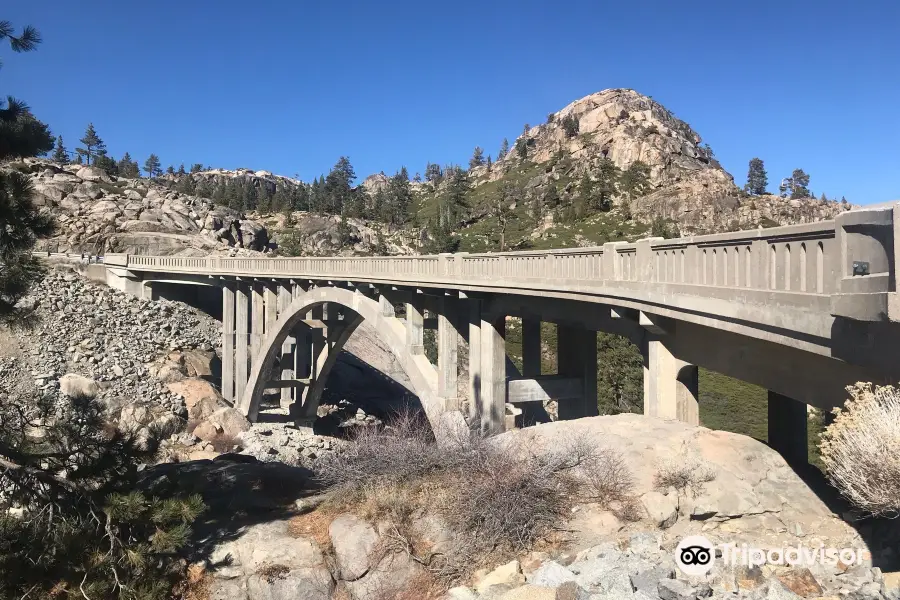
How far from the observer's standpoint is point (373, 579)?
6941 millimetres

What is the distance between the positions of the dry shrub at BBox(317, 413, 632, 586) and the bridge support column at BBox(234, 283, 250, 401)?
21.2 metres

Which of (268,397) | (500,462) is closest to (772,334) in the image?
(500,462)

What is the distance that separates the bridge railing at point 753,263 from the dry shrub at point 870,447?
2.17 feet

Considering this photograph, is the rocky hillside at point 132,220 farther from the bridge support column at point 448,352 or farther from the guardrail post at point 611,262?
the guardrail post at point 611,262

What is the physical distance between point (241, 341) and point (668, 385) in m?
24.8

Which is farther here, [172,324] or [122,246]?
[122,246]

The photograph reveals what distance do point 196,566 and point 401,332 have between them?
9.95 m

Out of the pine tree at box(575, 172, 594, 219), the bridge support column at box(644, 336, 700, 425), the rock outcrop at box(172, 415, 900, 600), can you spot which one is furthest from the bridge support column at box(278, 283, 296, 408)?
the pine tree at box(575, 172, 594, 219)

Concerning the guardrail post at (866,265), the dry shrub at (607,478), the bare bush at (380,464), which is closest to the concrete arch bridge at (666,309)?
the guardrail post at (866,265)

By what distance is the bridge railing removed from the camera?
13.3 ft

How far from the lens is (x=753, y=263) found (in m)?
5.46

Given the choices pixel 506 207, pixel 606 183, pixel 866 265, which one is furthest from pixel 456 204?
pixel 866 265

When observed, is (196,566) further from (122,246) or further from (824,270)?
(122,246)

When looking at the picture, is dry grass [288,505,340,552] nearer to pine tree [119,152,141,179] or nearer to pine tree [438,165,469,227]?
pine tree [438,165,469,227]
